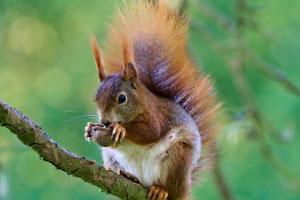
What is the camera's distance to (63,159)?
175 centimetres

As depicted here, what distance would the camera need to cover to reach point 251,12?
9.93ft

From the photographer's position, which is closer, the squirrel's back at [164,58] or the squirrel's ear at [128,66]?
the squirrel's ear at [128,66]

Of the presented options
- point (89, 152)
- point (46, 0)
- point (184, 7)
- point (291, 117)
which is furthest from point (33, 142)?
point (291, 117)

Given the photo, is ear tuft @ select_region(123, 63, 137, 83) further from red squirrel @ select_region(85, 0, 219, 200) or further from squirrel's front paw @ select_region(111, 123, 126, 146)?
squirrel's front paw @ select_region(111, 123, 126, 146)

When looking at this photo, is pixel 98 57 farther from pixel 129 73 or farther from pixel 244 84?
pixel 244 84

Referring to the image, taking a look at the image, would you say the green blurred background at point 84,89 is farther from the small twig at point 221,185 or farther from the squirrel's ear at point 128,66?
the squirrel's ear at point 128,66

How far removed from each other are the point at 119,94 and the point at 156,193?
9.3 inches

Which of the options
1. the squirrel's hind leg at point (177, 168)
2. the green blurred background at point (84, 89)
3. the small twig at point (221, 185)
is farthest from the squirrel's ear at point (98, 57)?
the green blurred background at point (84, 89)

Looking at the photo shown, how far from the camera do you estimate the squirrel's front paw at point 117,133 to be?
195 centimetres

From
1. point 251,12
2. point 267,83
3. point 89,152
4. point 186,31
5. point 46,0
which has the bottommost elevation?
point 89,152

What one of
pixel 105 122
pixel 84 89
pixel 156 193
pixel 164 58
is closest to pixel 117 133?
pixel 105 122

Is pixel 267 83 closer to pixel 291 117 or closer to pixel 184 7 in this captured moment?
pixel 291 117

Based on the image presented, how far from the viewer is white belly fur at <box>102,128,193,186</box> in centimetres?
205

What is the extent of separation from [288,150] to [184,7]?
1649 millimetres
